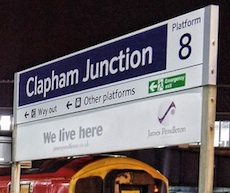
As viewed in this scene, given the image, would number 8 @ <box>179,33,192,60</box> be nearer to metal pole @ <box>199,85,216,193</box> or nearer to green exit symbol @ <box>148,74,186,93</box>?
green exit symbol @ <box>148,74,186,93</box>

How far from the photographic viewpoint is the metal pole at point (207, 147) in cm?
291

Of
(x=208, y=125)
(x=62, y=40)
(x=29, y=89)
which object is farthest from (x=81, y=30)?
(x=208, y=125)

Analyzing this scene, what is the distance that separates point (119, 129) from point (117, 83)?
0.27 m

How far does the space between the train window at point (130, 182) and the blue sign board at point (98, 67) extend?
884 mm

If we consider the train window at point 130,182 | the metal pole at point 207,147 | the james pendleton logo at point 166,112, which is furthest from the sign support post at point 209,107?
the train window at point 130,182

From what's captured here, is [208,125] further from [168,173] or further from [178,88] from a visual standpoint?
[168,173]

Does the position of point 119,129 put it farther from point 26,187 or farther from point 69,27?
point 69,27

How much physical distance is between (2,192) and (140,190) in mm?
1372

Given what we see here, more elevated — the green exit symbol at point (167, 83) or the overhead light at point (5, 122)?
the overhead light at point (5, 122)


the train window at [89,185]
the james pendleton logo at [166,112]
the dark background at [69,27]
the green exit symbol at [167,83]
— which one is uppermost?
the dark background at [69,27]

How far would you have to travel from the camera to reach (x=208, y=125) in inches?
116

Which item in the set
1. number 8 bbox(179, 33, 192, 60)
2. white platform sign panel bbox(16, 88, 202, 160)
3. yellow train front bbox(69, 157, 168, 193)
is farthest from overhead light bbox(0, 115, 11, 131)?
number 8 bbox(179, 33, 192, 60)

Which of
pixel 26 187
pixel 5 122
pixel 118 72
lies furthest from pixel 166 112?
pixel 5 122

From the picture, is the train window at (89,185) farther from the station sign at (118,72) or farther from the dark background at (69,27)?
the dark background at (69,27)
